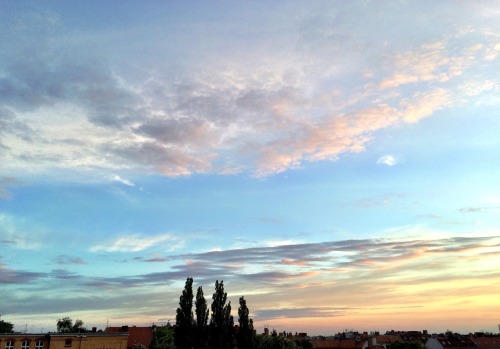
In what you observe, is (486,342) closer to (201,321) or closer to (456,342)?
(456,342)

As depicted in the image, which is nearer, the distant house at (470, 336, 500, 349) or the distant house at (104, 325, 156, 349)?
the distant house at (104, 325, 156, 349)

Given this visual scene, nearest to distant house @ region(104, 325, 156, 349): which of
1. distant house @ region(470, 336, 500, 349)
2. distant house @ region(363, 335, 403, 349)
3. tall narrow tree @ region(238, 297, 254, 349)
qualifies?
tall narrow tree @ region(238, 297, 254, 349)

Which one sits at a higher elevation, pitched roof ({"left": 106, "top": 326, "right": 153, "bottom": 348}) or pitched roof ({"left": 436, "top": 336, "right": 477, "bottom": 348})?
pitched roof ({"left": 106, "top": 326, "right": 153, "bottom": 348})

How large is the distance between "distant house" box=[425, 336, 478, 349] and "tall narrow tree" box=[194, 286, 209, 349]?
Result: 122m

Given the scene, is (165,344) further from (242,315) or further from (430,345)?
(430,345)

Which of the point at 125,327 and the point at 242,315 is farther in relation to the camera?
the point at 125,327

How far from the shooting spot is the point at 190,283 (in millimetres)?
81750

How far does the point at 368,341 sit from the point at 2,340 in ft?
434

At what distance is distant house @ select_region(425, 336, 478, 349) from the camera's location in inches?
6299

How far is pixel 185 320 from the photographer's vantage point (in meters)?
77.3

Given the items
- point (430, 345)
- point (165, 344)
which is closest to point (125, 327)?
point (165, 344)

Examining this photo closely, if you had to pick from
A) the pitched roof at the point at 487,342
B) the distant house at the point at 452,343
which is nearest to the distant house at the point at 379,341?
the distant house at the point at 452,343

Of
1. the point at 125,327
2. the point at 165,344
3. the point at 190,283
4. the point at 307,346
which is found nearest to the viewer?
the point at 190,283

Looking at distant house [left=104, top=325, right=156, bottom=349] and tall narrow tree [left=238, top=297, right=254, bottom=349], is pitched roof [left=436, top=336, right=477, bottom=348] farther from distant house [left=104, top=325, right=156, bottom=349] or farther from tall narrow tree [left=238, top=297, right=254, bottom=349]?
tall narrow tree [left=238, top=297, right=254, bottom=349]
